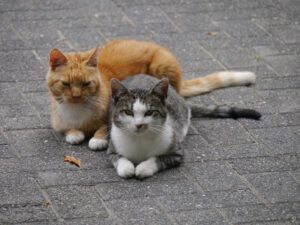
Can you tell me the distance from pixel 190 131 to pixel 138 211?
1.50 metres

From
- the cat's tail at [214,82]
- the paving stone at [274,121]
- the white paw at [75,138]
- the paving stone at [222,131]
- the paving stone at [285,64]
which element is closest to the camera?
the white paw at [75,138]

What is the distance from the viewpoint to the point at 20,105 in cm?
597

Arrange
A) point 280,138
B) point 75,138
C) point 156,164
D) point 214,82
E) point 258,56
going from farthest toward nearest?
point 258,56 → point 214,82 → point 280,138 → point 75,138 → point 156,164

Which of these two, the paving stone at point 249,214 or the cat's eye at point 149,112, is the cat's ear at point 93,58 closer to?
the cat's eye at point 149,112

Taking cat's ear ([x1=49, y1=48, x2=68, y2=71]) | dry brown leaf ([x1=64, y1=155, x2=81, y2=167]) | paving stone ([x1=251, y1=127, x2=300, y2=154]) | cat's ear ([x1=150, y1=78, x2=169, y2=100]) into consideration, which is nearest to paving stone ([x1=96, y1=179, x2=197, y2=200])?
dry brown leaf ([x1=64, y1=155, x2=81, y2=167])

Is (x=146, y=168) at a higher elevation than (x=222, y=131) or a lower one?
higher

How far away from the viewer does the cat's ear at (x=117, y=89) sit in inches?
191

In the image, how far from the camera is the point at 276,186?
16.0 feet

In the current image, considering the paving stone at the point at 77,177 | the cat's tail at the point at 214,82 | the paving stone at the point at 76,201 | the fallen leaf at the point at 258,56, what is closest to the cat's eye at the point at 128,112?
the paving stone at the point at 77,177

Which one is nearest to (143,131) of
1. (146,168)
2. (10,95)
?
(146,168)

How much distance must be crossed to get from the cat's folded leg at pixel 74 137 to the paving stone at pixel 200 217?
139 cm

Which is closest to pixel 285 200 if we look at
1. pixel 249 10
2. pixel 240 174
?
pixel 240 174

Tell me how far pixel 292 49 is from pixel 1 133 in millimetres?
3917

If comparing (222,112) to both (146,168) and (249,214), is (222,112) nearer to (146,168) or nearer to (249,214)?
(146,168)
